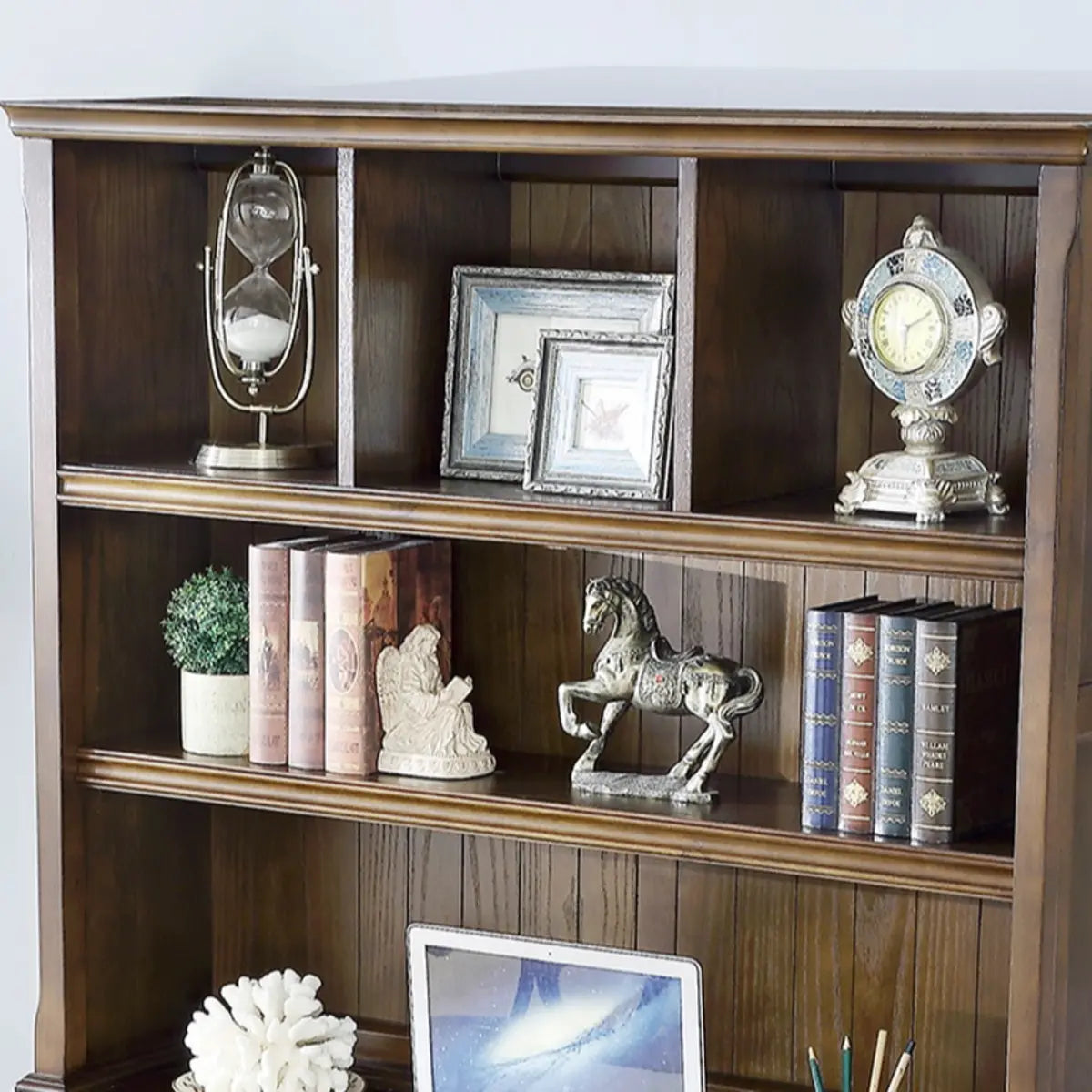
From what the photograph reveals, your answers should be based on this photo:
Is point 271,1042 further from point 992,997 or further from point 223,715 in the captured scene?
point 992,997

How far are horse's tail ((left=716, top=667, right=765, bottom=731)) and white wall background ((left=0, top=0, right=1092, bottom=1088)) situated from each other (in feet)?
1.97

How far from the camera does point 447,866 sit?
2592 mm

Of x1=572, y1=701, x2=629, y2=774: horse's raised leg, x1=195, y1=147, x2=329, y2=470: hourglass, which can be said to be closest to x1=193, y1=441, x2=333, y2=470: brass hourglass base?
x1=195, y1=147, x2=329, y2=470: hourglass

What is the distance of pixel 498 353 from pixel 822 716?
0.52m

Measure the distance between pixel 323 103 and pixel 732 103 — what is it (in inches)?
17.6

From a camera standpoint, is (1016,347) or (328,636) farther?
(328,636)

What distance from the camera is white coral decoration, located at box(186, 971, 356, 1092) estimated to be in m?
2.40

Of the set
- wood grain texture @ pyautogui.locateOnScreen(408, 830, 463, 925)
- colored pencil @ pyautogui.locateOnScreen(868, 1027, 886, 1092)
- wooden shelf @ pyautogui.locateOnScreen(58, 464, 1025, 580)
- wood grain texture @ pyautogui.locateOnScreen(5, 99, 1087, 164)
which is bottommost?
colored pencil @ pyautogui.locateOnScreen(868, 1027, 886, 1092)

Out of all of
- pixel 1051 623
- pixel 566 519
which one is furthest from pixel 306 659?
pixel 1051 623

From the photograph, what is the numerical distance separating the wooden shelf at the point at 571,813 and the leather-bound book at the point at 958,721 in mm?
32

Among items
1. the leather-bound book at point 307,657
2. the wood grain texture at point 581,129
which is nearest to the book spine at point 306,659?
the leather-bound book at point 307,657

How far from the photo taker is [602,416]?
89.0 inches

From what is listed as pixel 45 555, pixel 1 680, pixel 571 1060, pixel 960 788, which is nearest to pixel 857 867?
pixel 960 788

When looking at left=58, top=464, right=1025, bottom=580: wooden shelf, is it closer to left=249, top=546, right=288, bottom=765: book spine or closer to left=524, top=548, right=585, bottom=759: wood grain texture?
left=249, top=546, right=288, bottom=765: book spine
